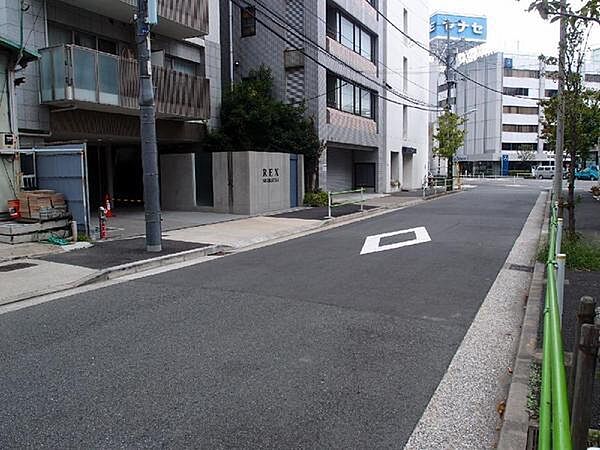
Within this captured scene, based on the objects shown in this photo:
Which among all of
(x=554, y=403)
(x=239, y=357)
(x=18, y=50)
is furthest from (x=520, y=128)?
(x=554, y=403)

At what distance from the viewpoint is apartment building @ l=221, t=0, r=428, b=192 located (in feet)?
81.1

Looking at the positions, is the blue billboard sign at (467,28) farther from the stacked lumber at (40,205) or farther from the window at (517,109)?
the stacked lumber at (40,205)

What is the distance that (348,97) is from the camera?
28.9 metres

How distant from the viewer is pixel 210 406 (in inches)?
164

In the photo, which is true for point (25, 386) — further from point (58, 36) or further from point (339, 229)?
point (58, 36)

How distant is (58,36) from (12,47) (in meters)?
4.14

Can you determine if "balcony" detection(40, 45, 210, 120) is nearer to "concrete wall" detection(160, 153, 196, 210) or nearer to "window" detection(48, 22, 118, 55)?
"window" detection(48, 22, 118, 55)

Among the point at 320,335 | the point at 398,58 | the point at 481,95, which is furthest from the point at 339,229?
the point at 481,95

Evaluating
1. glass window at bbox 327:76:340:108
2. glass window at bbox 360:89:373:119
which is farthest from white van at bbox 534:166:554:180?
glass window at bbox 327:76:340:108

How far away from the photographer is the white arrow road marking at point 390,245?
12047 mm

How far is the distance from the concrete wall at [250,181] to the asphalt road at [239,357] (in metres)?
9.95

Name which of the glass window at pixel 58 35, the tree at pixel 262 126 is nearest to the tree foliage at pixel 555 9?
the glass window at pixel 58 35

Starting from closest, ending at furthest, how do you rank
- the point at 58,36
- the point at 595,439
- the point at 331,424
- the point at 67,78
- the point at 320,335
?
the point at 595,439 → the point at 331,424 → the point at 320,335 → the point at 67,78 → the point at 58,36

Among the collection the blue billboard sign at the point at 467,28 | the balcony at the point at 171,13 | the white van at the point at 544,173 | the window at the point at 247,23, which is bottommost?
the white van at the point at 544,173
